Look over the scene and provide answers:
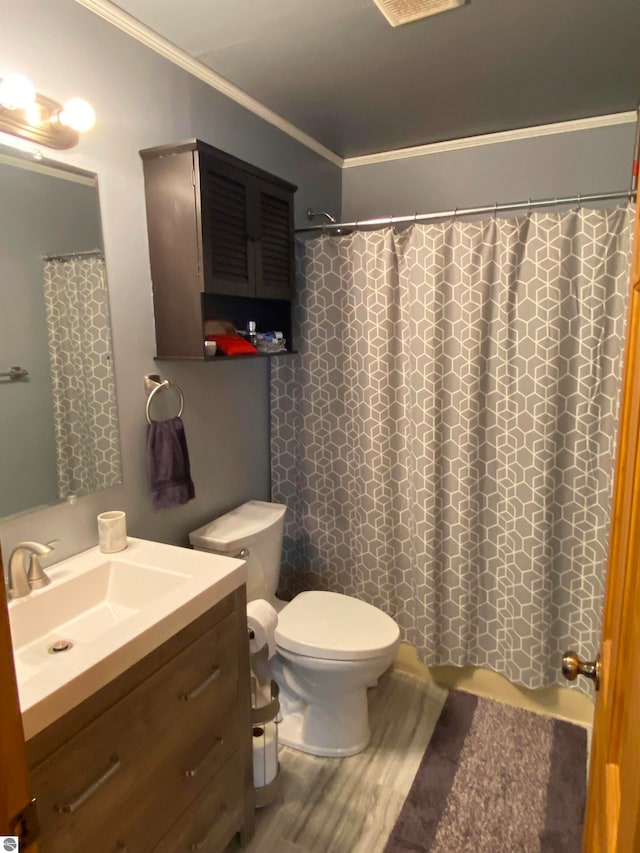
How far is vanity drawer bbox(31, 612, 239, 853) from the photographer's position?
974mm

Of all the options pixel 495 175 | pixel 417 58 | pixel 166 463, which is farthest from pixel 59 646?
pixel 495 175

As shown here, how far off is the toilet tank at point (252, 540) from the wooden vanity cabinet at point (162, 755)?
401 millimetres

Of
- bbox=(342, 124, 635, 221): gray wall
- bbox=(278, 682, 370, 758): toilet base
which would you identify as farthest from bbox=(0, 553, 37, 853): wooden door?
bbox=(342, 124, 635, 221): gray wall

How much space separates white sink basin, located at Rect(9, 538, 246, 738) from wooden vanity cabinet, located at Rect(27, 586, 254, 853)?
0.13ft

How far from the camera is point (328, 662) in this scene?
1.78 metres

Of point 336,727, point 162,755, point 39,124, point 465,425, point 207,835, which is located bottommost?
point 336,727

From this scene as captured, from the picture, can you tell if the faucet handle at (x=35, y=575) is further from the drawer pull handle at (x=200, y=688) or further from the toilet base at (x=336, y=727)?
the toilet base at (x=336, y=727)

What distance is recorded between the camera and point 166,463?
1.72m

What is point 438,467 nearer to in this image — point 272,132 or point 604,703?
point 604,703

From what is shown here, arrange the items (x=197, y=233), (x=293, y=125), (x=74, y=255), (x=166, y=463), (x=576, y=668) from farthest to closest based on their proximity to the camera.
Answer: (x=293, y=125), (x=166, y=463), (x=197, y=233), (x=74, y=255), (x=576, y=668)

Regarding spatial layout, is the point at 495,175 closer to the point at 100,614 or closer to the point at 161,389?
the point at 161,389

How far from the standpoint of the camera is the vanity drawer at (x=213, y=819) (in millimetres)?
1280

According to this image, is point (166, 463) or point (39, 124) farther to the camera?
point (166, 463)

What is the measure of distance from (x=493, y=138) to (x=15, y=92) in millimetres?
1941
